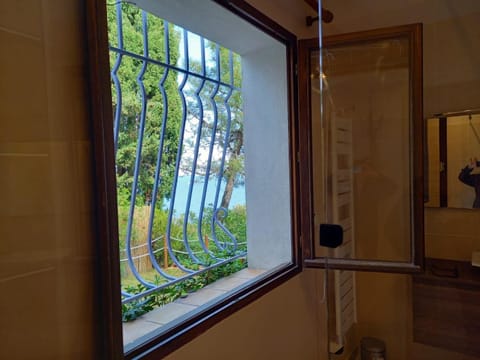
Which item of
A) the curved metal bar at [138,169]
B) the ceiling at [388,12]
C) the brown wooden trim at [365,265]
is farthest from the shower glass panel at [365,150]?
the curved metal bar at [138,169]

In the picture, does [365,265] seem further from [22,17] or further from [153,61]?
[22,17]

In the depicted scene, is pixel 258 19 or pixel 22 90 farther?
pixel 258 19

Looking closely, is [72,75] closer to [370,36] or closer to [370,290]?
[370,36]

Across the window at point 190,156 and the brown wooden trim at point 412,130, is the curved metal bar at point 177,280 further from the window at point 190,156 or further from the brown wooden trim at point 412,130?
the brown wooden trim at point 412,130

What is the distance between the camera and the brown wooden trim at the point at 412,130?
1763 mm

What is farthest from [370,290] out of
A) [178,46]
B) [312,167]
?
[178,46]

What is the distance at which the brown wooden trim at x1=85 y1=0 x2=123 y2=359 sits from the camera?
2.88 ft

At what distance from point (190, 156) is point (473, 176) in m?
1.66

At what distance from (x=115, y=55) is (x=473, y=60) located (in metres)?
1.97

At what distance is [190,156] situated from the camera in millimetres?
1793

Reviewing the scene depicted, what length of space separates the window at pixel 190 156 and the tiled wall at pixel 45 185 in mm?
47

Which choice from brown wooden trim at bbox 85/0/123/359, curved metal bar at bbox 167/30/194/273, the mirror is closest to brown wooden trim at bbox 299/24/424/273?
the mirror

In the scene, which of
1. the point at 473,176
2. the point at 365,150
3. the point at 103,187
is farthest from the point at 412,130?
the point at 103,187

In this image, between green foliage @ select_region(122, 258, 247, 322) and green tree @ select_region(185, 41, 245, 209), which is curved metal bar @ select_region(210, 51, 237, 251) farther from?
green foliage @ select_region(122, 258, 247, 322)
